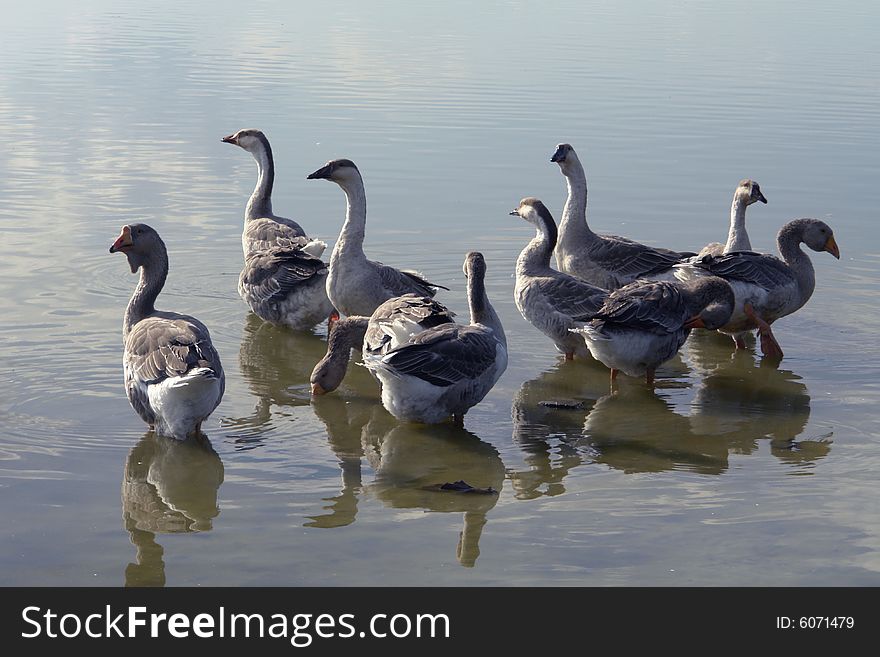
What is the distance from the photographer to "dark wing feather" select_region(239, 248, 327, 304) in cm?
1206

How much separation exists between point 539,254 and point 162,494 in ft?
16.7

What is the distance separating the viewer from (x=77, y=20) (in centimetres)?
4188

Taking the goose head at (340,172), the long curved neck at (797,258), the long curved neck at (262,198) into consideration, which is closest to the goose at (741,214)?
the long curved neck at (797,258)

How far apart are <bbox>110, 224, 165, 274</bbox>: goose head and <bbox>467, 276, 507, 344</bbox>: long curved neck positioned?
2716mm

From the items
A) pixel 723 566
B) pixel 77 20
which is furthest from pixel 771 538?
pixel 77 20

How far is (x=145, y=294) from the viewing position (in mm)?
10008

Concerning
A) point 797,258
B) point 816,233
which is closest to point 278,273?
point 797,258

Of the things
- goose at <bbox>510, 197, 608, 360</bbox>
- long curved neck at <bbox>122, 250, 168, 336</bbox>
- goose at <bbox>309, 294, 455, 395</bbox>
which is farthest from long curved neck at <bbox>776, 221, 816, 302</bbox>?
long curved neck at <bbox>122, 250, 168, 336</bbox>

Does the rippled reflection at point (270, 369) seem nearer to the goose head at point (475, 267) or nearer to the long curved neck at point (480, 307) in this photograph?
the long curved neck at point (480, 307)

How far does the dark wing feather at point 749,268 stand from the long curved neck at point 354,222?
3.52 meters

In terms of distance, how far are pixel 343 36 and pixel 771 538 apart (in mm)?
32929

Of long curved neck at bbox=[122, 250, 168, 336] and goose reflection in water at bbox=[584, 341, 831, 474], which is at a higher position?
long curved neck at bbox=[122, 250, 168, 336]

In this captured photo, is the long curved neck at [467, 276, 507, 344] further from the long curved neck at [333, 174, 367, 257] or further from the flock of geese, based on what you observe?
the long curved neck at [333, 174, 367, 257]

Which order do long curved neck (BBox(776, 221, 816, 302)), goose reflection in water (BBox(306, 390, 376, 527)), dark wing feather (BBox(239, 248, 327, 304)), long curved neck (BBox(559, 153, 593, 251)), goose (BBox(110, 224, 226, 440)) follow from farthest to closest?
long curved neck (BBox(559, 153, 593, 251)) < long curved neck (BBox(776, 221, 816, 302)) < dark wing feather (BBox(239, 248, 327, 304)) < goose (BBox(110, 224, 226, 440)) < goose reflection in water (BBox(306, 390, 376, 527))
